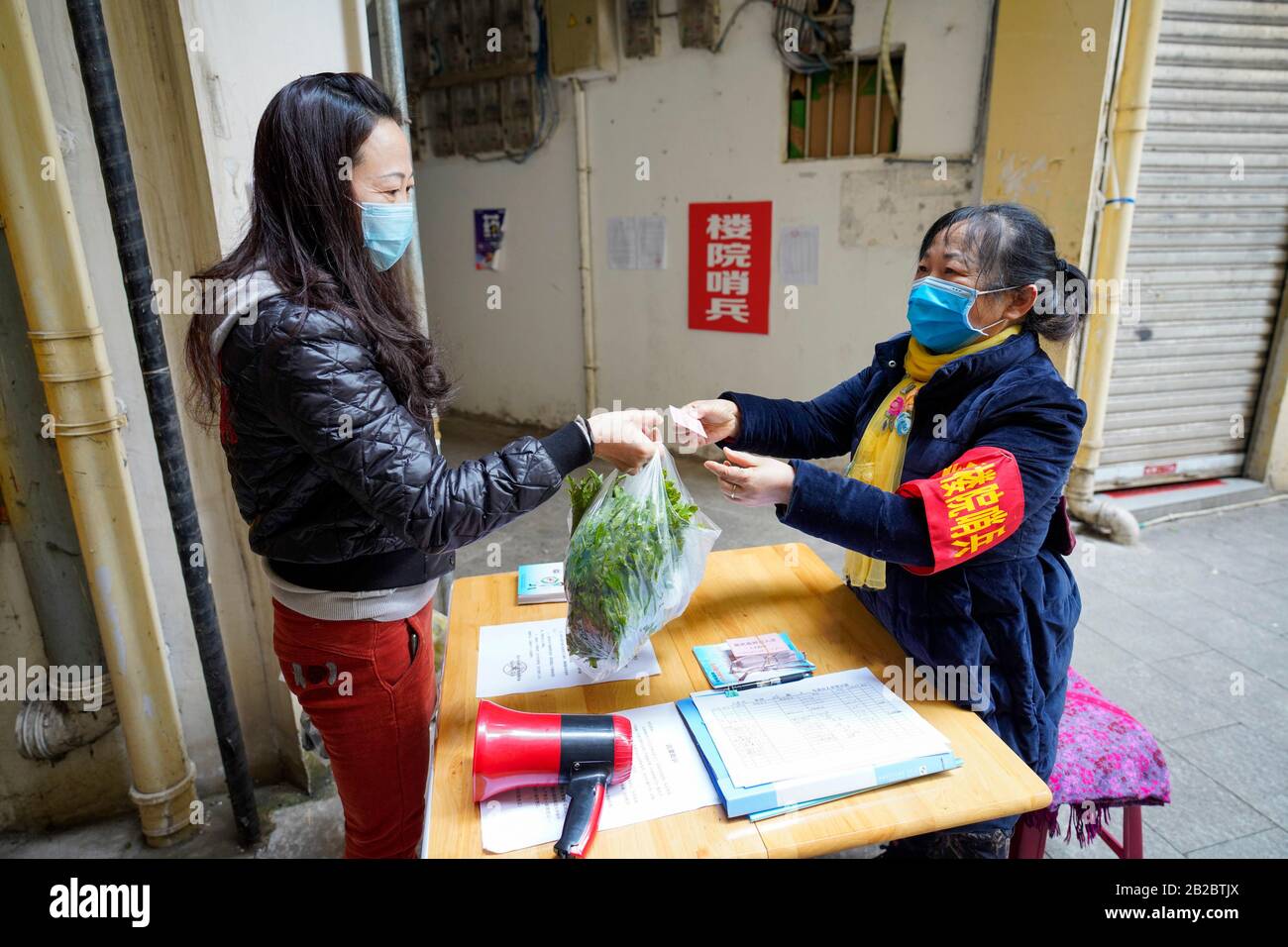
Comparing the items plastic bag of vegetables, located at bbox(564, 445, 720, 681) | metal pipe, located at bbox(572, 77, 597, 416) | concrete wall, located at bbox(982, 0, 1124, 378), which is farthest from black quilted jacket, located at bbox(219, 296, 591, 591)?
metal pipe, located at bbox(572, 77, 597, 416)

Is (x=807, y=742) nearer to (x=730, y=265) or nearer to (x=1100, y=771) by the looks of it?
(x=1100, y=771)

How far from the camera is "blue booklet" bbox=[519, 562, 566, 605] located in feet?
5.57

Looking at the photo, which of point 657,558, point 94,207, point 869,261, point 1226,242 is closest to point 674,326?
point 869,261

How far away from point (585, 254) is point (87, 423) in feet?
14.1

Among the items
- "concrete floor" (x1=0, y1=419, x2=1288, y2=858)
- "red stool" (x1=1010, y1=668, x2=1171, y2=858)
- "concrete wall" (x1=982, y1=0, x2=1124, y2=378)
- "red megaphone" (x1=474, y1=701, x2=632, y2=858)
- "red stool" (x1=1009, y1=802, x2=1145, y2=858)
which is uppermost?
"concrete wall" (x1=982, y1=0, x2=1124, y2=378)

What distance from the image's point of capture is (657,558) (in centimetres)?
131

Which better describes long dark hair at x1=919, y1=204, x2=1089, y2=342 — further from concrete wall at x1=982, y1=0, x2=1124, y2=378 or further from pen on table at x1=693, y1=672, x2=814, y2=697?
concrete wall at x1=982, y1=0, x2=1124, y2=378

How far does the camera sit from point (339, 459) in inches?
45.2

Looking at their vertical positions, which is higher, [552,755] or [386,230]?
[386,230]

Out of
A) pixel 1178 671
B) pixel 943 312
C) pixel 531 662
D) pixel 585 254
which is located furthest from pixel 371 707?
pixel 585 254

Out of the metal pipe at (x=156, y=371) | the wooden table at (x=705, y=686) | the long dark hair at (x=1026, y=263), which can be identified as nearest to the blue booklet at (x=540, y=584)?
the wooden table at (x=705, y=686)

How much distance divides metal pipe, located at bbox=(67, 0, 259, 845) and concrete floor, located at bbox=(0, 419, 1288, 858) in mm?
361

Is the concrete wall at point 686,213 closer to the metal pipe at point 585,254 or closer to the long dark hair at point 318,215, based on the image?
the metal pipe at point 585,254

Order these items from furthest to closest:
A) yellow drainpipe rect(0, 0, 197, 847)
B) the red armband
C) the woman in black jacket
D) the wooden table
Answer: yellow drainpipe rect(0, 0, 197, 847)
the red armband
the woman in black jacket
the wooden table
